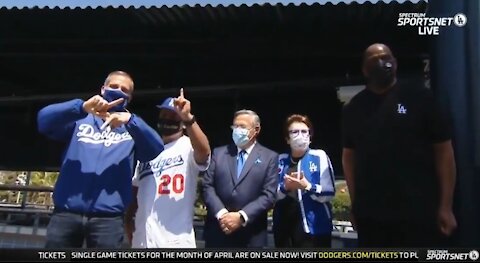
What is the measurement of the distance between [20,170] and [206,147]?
102 cm

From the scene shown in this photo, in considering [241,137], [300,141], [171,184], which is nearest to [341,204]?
[300,141]

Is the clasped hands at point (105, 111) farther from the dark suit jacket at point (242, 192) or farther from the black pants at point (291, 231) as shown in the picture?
the black pants at point (291, 231)

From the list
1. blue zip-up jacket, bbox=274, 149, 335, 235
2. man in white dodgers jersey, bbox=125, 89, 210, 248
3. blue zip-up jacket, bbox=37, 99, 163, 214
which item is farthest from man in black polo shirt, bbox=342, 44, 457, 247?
blue zip-up jacket, bbox=37, 99, 163, 214

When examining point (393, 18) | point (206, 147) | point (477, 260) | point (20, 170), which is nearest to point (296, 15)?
point (393, 18)

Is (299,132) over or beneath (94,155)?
over

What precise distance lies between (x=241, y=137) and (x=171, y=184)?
42 cm

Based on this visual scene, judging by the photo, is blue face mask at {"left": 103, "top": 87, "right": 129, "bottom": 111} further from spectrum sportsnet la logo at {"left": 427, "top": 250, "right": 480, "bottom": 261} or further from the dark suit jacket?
spectrum sportsnet la logo at {"left": 427, "top": 250, "right": 480, "bottom": 261}

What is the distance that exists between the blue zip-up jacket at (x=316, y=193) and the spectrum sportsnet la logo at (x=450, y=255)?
1.57 feet

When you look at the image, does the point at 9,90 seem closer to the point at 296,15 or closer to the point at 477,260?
the point at 296,15

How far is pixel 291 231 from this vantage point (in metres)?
3.00

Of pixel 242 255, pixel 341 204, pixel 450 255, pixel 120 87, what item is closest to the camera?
pixel 450 255

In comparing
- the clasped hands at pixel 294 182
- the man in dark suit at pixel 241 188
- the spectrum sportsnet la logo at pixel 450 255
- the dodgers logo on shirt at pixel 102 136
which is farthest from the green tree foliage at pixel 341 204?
the dodgers logo on shirt at pixel 102 136

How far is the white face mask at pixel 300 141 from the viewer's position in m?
3.04

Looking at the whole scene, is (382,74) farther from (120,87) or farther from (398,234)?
(120,87)
